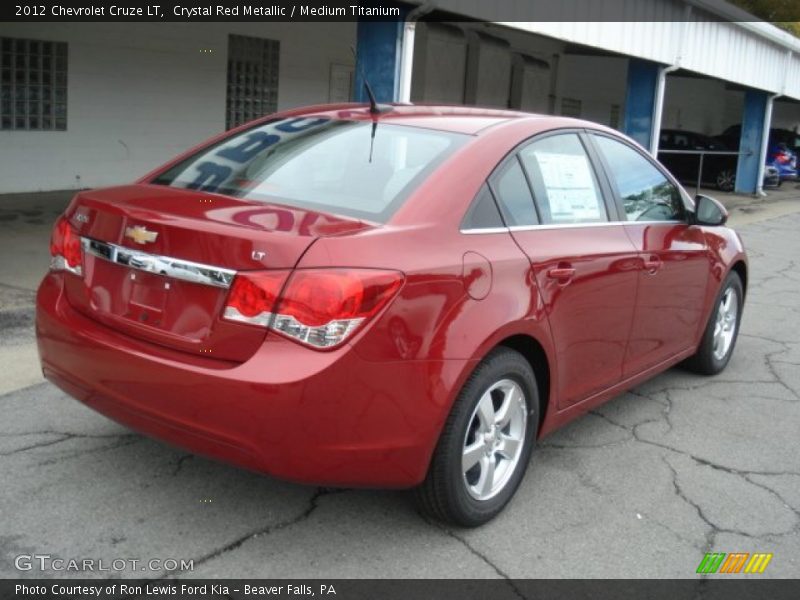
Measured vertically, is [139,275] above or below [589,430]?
above

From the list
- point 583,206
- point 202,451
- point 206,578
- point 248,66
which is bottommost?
point 206,578

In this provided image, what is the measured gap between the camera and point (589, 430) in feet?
14.9

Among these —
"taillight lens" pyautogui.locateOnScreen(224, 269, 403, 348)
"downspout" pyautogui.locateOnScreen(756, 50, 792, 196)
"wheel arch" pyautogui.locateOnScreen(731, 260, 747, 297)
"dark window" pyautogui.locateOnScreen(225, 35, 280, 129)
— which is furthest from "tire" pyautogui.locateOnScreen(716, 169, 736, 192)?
"taillight lens" pyautogui.locateOnScreen(224, 269, 403, 348)

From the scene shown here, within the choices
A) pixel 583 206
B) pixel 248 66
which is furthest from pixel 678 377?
pixel 248 66

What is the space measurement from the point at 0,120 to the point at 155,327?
31.4 feet

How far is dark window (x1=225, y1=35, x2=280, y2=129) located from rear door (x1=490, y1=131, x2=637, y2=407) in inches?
437

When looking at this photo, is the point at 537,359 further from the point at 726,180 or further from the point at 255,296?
the point at 726,180

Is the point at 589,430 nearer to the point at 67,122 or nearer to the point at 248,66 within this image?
the point at 67,122

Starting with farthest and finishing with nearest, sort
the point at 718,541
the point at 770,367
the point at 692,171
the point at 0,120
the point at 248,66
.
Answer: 1. the point at 692,171
2. the point at 248,66
3. the point at 0,120
4. the point at 770,367
5. the point at 718,541

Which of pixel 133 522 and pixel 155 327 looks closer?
pixel 155 327

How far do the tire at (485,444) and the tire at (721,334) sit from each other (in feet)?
7.60

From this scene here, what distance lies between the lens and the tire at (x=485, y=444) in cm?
312

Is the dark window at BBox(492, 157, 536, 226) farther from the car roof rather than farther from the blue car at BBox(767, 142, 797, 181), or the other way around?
the blue car at BBox(767, 142, 797, 181)

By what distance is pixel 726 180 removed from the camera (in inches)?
959
